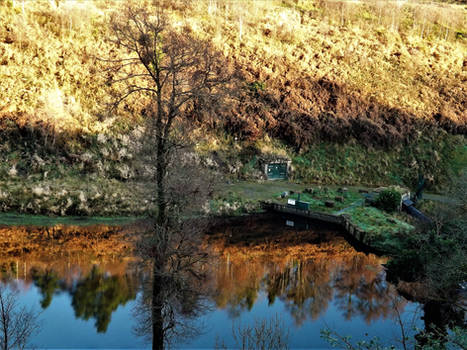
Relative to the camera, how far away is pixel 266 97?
45.7 meters

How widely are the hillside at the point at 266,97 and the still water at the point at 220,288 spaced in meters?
8.58

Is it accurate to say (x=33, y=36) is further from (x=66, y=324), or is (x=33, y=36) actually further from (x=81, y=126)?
(x=66, y=324)

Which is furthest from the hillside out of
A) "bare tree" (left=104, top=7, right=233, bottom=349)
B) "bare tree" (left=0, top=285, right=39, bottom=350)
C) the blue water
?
"bare tree" (left=0, top=285, right=39, bottom=350)

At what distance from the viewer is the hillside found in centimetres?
3466

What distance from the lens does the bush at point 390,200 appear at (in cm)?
3212

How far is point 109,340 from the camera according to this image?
15875mm


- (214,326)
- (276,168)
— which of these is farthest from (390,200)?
(214,326)

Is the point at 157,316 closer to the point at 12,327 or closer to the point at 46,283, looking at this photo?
the point at 12,327

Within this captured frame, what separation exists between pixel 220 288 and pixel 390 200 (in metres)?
18.9

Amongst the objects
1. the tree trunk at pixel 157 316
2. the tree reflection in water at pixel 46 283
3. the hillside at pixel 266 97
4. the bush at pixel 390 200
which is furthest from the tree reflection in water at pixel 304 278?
the hillside at pixel 266 97

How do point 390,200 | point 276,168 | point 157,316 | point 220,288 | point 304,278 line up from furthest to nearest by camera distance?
point 276,168 → point 390,200 → point 304,278 → point 220,288 → point 157,316

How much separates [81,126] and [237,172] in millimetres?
15370

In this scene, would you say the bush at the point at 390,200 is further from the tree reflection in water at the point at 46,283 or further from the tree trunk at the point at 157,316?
the tree reflection in water at the point at 46,283

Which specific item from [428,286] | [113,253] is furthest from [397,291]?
[113,253]
